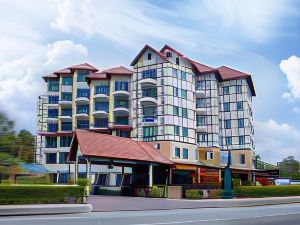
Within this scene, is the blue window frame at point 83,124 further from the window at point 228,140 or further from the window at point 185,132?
the window at point 228,140

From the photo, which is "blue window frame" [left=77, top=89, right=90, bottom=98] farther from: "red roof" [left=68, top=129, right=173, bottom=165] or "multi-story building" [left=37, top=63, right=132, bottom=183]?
"red roof" [left=68, top=129, right=173, bottom=165]

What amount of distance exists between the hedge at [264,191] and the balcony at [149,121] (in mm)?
25979

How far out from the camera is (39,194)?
2352 centimetres

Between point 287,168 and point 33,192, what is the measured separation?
7241cm

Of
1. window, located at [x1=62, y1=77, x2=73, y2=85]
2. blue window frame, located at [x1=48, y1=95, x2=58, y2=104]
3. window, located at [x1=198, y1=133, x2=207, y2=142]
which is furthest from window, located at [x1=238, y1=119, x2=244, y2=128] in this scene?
blue window frame, located at [x1=48, y1=95, x2=58, y2=104]

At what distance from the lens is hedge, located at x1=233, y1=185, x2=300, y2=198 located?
3303cm

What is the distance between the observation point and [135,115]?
6209 cm

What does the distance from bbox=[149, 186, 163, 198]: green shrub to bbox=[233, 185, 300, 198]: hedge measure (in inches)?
244

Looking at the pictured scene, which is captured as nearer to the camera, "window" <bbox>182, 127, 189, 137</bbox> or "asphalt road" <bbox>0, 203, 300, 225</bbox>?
"asphalt road" <bbox>0, 203, 300, 225</bbox>

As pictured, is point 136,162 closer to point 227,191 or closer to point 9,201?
point 227,191

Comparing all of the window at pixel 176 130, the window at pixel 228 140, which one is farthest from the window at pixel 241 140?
the window at pixel 176 130

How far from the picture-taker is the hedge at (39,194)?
22531 millimetres

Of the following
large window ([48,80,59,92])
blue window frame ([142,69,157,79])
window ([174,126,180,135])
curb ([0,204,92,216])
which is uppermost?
large window ([48,80,59,92])

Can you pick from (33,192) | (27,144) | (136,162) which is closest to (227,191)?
(136,162)
